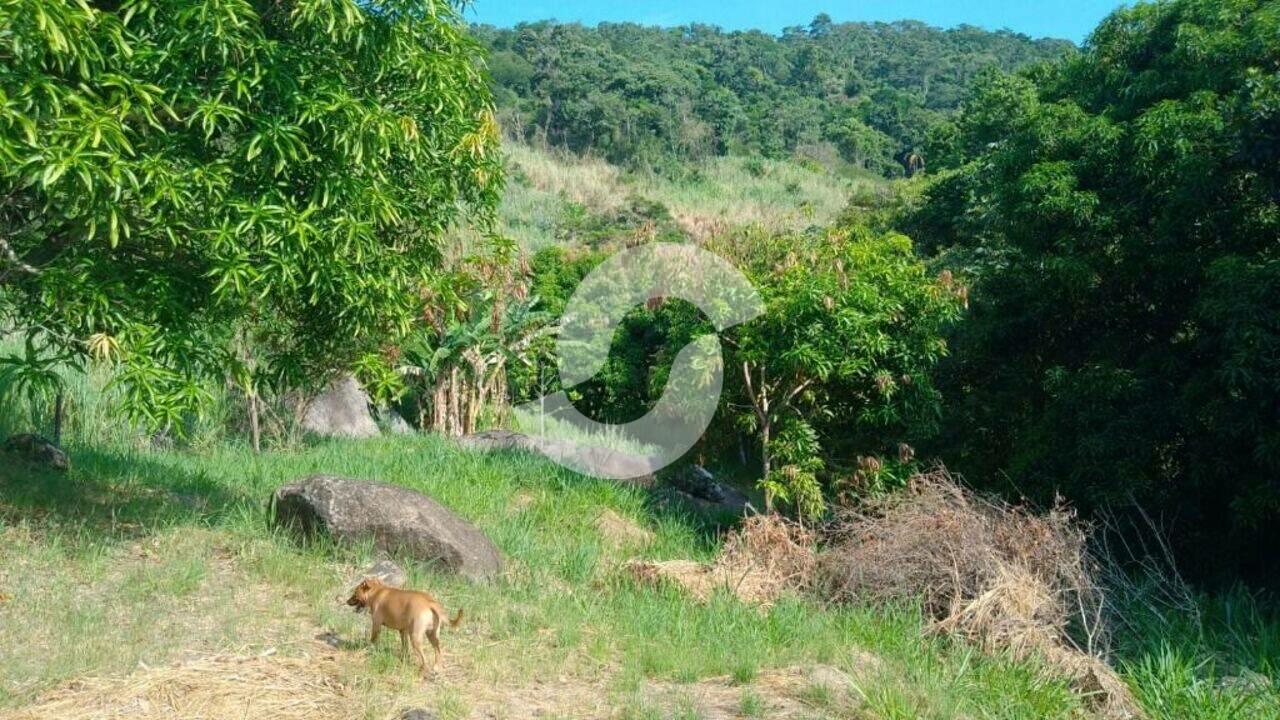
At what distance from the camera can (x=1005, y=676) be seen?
684 centimetres

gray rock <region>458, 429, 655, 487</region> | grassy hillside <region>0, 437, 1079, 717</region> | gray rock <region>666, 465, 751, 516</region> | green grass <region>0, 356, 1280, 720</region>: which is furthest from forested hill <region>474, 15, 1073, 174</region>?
grassy hillside <region>0, 437, 1079, 717</region>

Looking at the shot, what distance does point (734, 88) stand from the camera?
2440 inches

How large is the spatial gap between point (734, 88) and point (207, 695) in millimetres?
58727

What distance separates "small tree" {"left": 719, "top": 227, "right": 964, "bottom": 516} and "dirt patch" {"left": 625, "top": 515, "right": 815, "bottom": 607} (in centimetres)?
114

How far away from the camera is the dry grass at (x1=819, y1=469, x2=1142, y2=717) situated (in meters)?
7.75

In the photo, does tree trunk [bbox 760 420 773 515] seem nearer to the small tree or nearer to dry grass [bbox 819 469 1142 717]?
the small tree

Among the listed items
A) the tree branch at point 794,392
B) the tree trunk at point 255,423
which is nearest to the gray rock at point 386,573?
the tree branch at point 794,392

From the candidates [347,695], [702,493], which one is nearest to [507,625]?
[347,695]

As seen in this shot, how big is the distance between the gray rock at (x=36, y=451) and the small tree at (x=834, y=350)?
20.5 ft

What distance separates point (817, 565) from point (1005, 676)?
276 cm

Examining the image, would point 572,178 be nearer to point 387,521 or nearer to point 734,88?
point 734,88

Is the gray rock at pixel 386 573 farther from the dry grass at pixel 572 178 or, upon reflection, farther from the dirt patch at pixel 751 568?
the dry grass at pixel 572 178

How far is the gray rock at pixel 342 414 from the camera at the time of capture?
16.0m

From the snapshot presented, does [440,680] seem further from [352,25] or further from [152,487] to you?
[152,487]
